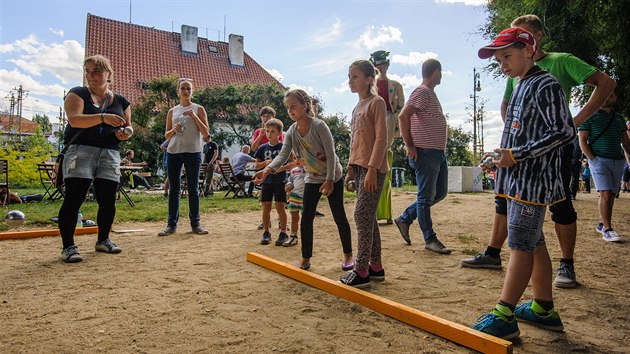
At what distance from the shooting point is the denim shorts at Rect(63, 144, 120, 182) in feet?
13.9

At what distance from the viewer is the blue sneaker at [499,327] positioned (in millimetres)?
2156

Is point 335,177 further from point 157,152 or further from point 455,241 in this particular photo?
point 157,152

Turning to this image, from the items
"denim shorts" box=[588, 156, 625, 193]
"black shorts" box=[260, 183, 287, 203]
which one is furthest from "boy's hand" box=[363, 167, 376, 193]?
"denim shorts" box=[588, 156, 625, 193]

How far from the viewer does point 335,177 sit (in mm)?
3521

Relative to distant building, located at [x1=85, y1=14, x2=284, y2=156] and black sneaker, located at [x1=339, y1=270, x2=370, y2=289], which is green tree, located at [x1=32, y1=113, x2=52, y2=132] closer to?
distant building, located at [x1=85, y1=14, x2=284, y2=156]

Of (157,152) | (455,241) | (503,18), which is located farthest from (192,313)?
(157,152)

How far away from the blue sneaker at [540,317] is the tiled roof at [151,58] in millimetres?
26058

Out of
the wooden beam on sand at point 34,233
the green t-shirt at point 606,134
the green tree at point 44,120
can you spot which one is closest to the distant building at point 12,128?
the green tree at point 44,120

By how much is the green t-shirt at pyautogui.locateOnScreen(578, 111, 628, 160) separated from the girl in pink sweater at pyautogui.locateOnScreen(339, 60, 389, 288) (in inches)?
132

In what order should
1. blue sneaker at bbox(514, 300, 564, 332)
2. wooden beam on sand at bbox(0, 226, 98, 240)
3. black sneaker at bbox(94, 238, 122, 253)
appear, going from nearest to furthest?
blue sneaker at bbox(514, 300, 564, 332) → black sneaker at bbox(94, 238, 122, 253) → wooden beam on sand at bbox(0, 226, 98, 240)

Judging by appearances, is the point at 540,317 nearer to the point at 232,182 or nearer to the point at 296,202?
the point at 296,202

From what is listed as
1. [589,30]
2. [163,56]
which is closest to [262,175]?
[589,30]

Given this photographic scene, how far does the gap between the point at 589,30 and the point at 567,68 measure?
24.4ft

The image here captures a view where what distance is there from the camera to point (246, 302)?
2.89 m
